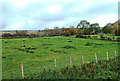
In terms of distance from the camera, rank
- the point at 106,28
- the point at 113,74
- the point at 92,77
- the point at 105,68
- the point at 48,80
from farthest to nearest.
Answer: the point at 106,28, the point at 105,68, the point at 113,74, the point at 92,77, the point at 48,80

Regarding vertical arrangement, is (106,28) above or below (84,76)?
above

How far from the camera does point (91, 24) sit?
270 ft

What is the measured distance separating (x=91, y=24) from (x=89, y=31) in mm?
5207

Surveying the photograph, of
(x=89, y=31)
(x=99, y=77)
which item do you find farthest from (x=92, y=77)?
(x=89, y=31)

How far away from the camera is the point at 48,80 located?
960 centimetres

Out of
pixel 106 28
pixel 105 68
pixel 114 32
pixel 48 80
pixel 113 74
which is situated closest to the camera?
pixel 48 80

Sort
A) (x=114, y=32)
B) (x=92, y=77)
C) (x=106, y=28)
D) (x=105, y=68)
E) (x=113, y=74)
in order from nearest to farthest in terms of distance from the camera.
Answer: (x=92, y=77) → (x=113, y=74) → (x=105, y=68) → (x=114, y=32) → (x=106, y=28)

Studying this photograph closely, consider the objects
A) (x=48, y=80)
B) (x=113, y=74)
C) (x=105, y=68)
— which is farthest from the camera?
(x=105, y=68)

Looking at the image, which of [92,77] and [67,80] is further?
[92,77]

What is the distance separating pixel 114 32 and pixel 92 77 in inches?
2336

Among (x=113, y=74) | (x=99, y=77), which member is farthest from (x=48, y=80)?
(x=113, y=74)

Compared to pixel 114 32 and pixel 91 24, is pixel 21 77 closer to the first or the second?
pixel 114 32

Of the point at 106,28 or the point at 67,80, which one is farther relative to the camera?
the point at 106,28

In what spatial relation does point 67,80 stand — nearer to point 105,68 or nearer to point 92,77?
point 92,77
